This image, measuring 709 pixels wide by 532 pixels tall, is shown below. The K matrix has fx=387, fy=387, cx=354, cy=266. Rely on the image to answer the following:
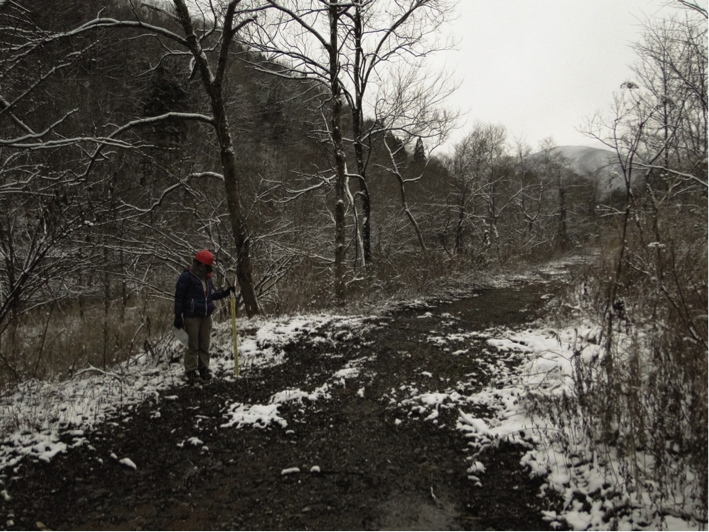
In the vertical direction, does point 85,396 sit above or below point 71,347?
below

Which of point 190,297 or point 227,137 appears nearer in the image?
point 190,297

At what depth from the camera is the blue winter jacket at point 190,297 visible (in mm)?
5316

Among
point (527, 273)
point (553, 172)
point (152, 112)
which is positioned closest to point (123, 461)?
point (152, 112)

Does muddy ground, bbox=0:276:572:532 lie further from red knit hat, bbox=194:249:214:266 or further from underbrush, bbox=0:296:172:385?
red knit hat, bbox=194:249:214:266

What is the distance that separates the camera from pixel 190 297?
5.41 meters

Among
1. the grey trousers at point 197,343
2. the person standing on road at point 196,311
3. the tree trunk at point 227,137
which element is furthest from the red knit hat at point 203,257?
the tree trunk at point 227,137

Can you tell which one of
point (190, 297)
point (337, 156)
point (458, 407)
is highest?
point (337, 156)

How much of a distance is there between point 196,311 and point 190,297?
0.71 ft

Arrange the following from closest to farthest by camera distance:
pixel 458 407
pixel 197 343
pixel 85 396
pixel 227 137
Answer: pixel 458 407
pixel 85 396
pixel 197 343
pixel 227 137

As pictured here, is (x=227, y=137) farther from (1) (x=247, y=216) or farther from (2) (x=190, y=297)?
(2) (x=190, y=297)

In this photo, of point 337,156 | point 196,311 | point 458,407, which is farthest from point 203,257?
point 337,156

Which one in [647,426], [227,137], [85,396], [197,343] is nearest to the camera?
[647,426]

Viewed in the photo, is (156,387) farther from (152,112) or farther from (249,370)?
(152,112)

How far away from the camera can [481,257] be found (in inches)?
748
